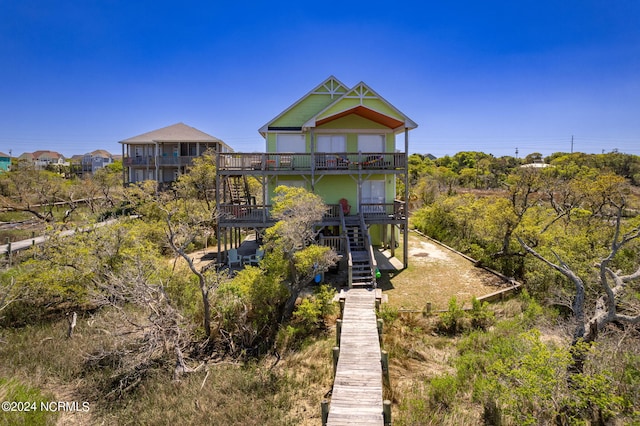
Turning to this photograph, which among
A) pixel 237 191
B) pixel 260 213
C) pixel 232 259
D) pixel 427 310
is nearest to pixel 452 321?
pixel 427 310

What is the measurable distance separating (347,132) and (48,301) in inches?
663

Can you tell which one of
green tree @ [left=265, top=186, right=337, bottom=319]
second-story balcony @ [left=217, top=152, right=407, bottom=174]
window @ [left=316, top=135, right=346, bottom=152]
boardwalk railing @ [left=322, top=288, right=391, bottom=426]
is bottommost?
boardwalk railing @ [left=322, top=288, right=391, bottom=426]

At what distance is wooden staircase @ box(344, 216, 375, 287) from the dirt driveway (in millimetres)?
1010

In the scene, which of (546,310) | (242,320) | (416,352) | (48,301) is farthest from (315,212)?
(48,301)

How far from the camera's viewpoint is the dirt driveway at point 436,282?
14.3m

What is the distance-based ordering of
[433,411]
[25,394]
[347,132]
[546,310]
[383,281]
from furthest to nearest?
[347,132]
[383,281]
[546,310]
[25,394]
[433,411]

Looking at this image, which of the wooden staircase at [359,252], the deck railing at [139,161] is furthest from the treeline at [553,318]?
the deck railing at [139,161]

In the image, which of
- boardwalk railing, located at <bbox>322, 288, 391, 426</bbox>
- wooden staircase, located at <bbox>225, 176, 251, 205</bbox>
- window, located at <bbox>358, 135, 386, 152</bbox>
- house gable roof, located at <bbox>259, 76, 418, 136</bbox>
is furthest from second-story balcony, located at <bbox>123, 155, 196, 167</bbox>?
boardwalk railing, located at <bbox>322, 288, 391, 426</bbox>

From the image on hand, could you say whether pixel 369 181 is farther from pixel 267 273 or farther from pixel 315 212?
pixel 267 273

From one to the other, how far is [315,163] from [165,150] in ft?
82.6

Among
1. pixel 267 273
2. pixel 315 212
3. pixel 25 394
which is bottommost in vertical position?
pixel 25 394

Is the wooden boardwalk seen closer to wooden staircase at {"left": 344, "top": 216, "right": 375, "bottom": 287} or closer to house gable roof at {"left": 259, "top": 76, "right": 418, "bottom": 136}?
wooden staircase at {"left": 344, "top": 216, "right": 375, "bottom": 287}

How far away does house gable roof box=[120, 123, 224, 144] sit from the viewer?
35750mm

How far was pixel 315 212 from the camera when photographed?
14133mm
